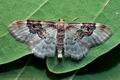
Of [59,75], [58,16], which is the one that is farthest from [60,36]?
[59,75]

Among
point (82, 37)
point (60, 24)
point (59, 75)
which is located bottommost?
point (59, 75)

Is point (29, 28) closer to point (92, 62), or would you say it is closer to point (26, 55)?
point (26, 55)

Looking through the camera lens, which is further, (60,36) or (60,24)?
(60,36)

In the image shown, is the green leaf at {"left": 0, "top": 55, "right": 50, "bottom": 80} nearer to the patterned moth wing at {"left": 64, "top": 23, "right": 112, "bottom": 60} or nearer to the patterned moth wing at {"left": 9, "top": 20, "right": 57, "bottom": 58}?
the patterned moth wing at {"left": 9, "top": 20, "right": 57, "bottom": 58}

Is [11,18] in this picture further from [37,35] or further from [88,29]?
[88,29]

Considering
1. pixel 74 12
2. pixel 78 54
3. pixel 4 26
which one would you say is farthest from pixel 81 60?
pixel 4 26

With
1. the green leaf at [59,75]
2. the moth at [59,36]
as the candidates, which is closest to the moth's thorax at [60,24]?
the moth at [59,36]

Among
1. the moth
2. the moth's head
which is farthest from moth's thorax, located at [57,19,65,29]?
the moth's head
